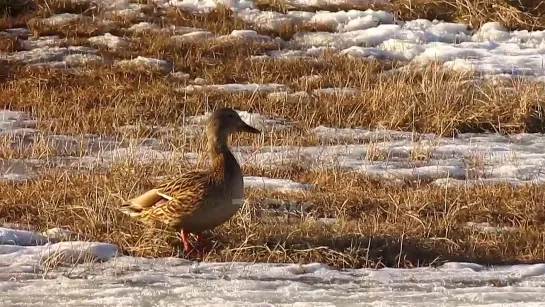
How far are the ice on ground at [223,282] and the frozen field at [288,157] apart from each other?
0.01 metres

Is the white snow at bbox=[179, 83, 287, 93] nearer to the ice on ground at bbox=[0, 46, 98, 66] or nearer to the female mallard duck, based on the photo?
the ice on ground at bbox=[0, 46, 98, 66]

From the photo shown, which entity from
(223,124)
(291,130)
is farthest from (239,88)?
(223,124)

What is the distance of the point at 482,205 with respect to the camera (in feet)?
23.5

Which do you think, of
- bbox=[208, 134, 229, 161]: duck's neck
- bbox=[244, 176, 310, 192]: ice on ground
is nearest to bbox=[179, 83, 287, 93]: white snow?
bbox=[244, 176, 310, 192]: ice on ground

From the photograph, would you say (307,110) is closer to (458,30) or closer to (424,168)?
(424,168)

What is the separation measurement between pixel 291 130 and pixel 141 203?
434 centimetres

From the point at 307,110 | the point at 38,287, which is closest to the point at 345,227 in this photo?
the point at 38,287

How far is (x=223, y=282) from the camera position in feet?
16.9

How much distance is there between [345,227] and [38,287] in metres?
2.17

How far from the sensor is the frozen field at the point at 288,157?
4.98m

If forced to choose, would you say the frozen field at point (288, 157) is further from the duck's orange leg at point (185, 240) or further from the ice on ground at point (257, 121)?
the duck's orange leg at point (185, 240)

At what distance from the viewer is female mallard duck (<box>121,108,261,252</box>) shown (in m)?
5.71

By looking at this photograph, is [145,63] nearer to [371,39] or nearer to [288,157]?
[371,39]

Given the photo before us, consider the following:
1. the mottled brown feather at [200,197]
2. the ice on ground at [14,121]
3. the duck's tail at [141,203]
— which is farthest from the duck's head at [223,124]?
the ice on ground at [14,121]
